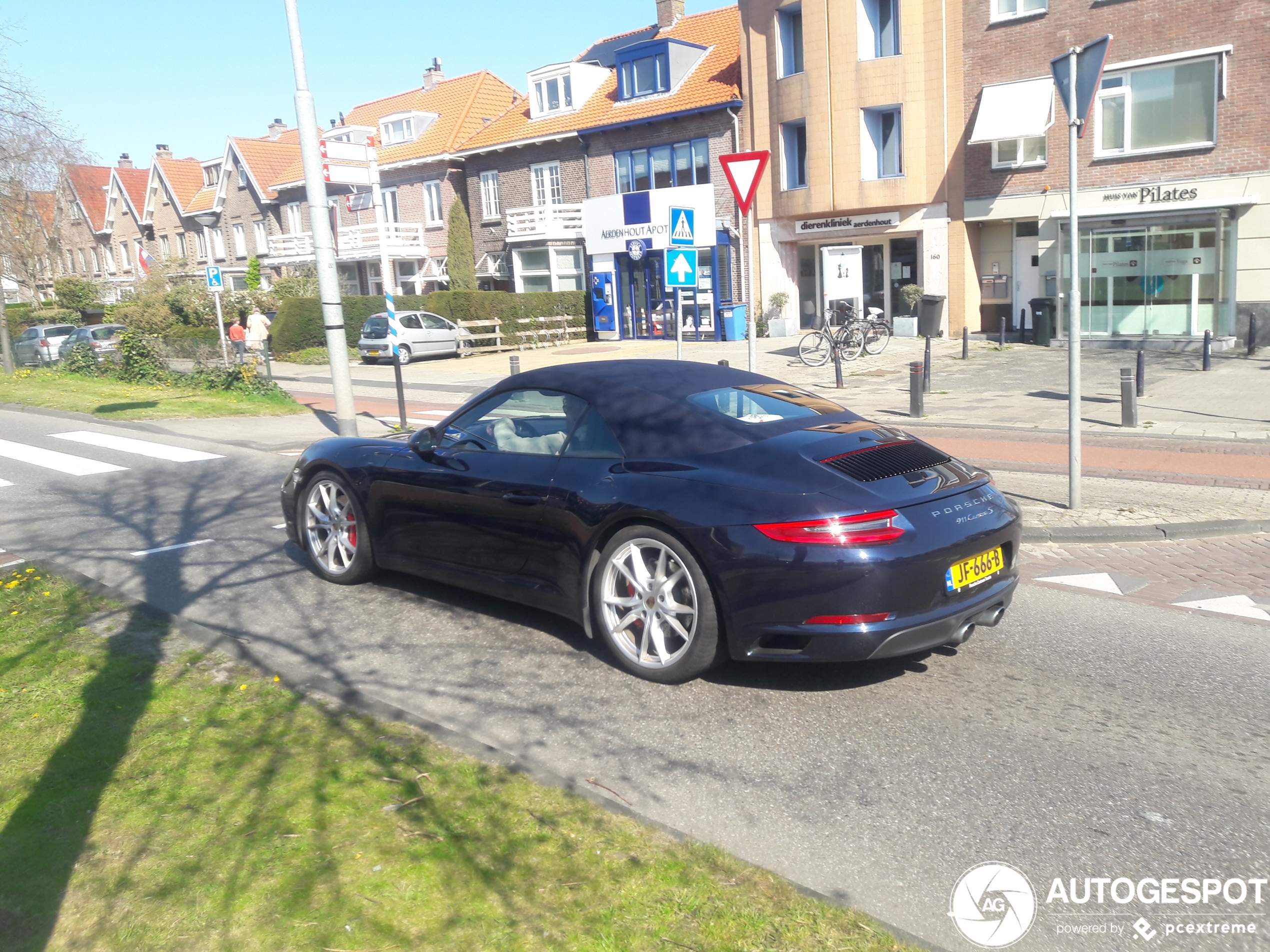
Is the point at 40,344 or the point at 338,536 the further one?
the point at 40,344

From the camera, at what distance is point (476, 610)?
6055 millimetres

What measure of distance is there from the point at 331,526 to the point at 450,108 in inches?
1512

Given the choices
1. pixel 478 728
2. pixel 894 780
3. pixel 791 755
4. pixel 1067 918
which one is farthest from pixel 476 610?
pixel 1067 918

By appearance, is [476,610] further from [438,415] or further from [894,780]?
[438,415]

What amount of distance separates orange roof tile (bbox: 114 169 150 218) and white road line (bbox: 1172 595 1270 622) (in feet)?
209

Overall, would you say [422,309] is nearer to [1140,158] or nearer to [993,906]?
[1140,158]

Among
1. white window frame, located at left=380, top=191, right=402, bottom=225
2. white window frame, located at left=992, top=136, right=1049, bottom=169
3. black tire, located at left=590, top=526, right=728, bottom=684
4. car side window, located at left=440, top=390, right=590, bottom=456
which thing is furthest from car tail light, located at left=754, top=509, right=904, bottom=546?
white window frame, located at left=380, top=191, right=402, bottom=225

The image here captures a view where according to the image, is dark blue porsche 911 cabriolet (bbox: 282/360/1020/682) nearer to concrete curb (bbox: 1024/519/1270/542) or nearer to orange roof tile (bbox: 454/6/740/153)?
concrete curb (bbox: 1024/519/1270/542)

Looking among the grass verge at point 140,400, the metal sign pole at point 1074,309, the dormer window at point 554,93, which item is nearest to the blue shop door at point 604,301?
the dormer window at point 554,93

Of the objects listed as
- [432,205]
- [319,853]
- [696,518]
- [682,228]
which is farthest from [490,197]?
[319,853]

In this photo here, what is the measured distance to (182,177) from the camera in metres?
56.8

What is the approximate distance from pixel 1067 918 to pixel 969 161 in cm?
2587

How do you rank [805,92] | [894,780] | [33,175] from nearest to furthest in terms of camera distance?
[894,780] < [33,175] < [805,92]

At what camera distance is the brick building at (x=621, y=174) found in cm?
3123
